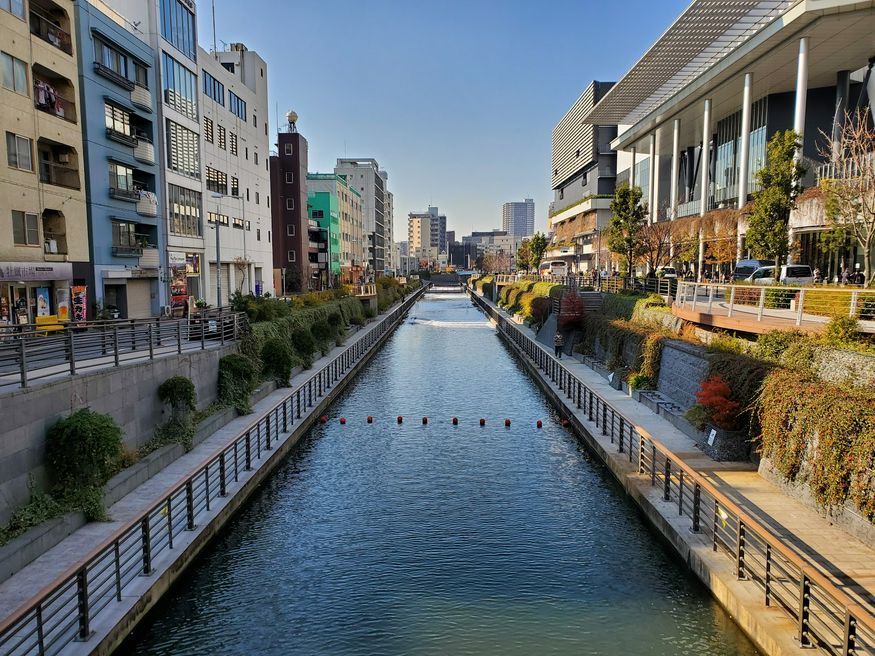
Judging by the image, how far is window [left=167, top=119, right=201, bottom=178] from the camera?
4044 cm

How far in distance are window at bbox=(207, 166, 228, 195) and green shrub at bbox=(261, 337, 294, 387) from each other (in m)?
26.0

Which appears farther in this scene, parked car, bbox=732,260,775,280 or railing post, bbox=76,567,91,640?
parked car, bbox=732,260,775,280

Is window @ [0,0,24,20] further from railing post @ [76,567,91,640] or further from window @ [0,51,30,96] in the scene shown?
railing post @ [76,567,91,640]

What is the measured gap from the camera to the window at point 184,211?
4084 cm

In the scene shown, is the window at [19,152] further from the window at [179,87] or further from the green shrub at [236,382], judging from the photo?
the window at [179,87]

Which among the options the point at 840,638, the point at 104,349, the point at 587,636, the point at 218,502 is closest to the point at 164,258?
the point at 104,349

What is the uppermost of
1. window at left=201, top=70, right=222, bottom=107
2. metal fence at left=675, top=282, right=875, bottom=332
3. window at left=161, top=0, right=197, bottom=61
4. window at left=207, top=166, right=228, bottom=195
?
window at left=161, top=0, right=197, bottom=61

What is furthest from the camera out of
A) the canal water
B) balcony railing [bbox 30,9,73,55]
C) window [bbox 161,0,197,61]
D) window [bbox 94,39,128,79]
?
window [bbox 161,0,197,61]

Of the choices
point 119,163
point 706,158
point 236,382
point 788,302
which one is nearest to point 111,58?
point 119,163

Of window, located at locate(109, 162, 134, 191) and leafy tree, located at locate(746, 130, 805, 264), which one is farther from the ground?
window, located at locate(109, 162, 134, 191)

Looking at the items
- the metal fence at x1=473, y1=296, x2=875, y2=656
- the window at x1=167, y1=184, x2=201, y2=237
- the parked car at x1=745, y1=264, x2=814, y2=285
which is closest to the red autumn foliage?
the metal fence at x1=473, y1=296, x2=875, y2=656

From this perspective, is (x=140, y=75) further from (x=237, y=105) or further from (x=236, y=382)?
(x=236, y=382)

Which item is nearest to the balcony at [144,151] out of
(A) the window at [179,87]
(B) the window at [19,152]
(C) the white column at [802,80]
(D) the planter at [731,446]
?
(A) the window at [179,87]

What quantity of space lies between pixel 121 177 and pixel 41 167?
684cm
